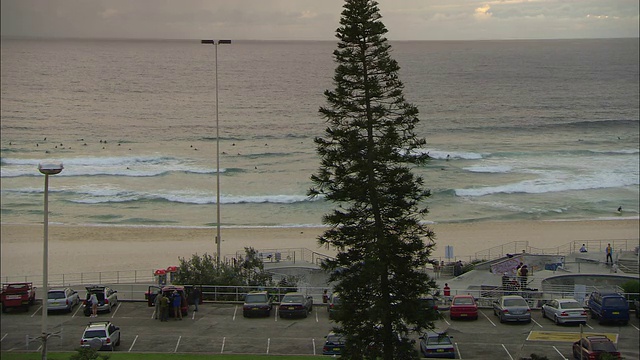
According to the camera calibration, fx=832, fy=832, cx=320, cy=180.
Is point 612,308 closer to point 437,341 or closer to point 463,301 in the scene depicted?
point 463,301

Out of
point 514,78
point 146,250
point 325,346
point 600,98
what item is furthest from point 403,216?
point 514,78

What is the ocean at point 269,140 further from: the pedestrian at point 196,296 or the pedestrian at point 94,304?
the pedestrian at point 94,304

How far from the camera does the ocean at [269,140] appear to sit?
60656 mm

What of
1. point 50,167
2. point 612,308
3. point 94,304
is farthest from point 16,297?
point 612,308

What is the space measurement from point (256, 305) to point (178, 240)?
2490 centimetres

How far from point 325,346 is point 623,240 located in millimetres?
30740

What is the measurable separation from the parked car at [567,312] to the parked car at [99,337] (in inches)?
513

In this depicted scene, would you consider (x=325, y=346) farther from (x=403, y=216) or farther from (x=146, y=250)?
(x=146, y=250)

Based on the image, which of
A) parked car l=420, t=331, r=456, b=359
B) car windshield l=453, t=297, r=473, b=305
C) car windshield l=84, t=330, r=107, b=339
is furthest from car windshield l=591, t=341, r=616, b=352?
car windshield l=84, t=330, r=107, b=339

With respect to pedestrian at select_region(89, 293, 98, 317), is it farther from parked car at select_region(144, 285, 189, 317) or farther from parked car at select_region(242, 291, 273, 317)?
parked car at select_region(242, 291, 273, 317)

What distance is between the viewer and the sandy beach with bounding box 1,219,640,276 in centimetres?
4412

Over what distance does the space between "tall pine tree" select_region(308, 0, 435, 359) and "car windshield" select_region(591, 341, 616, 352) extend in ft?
14.9

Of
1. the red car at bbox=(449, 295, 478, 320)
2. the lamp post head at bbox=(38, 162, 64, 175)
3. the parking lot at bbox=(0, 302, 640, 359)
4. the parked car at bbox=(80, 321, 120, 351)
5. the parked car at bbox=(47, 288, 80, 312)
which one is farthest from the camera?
the parked car at bbox=(47, 288, 80, 312)

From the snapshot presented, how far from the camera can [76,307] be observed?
27.5 m
